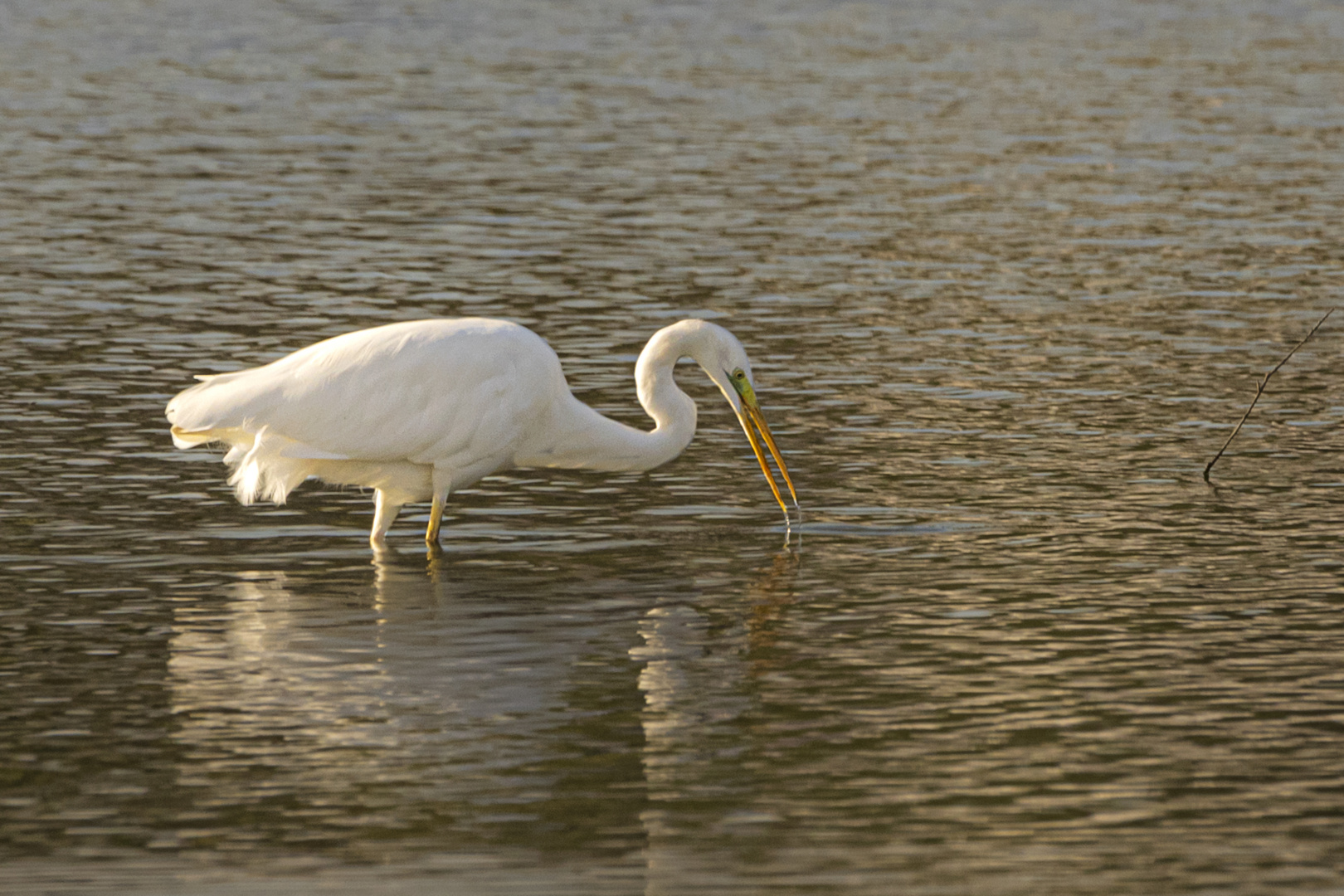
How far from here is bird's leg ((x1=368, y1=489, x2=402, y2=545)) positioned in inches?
459

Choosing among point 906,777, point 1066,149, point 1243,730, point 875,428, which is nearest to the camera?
point 906,777

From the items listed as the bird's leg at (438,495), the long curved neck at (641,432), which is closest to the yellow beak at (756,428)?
the long curved neck at (641,432)

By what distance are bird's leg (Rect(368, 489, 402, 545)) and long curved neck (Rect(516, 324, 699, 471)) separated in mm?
732

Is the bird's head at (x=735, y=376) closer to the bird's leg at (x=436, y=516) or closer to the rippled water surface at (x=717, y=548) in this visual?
the rippled water surface at (x=717, y=548)

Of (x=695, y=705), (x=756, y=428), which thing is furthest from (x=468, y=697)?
(x=756, y=428)

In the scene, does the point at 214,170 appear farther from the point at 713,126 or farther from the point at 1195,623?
the point at 1195,623

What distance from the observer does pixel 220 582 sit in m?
10.8

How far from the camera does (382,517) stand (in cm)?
1171

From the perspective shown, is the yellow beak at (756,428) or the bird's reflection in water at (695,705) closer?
the bird's reflection in water at (695,705)

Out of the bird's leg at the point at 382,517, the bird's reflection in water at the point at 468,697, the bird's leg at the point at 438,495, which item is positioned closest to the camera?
the bird's reflection in water at the point at 468,697

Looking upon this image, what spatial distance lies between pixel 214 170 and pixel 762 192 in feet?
21.8

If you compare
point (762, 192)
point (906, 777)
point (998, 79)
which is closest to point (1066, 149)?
point (762, 192)

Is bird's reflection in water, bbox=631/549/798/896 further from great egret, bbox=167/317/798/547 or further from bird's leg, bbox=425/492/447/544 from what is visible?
bird's leg, bbox=425/492/447/544

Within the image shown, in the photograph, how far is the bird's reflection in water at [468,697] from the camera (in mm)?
7664
